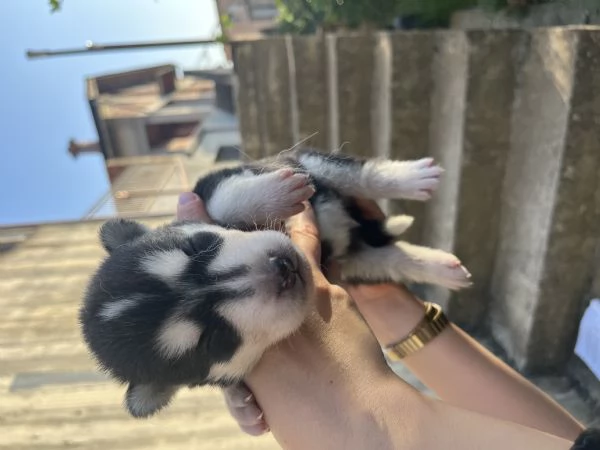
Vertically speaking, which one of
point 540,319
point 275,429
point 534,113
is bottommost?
Result: point 540,319

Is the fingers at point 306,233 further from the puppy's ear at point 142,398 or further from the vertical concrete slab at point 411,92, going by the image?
the vertical concrete slab at point 411,92

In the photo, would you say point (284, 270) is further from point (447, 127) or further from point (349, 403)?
point (447, 127)

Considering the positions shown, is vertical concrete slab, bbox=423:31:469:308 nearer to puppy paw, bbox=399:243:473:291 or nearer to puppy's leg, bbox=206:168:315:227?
puppy paw, bbox=399:243:473:291

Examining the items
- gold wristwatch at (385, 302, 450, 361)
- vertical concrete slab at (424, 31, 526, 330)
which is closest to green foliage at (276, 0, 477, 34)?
vertical concrete slab at (424, 31, 526, 330)

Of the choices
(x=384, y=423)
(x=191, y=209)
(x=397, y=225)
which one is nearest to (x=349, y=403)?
(x=384, y=423)

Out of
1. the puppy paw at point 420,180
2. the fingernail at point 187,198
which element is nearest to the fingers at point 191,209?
the fingernail at point 187,198

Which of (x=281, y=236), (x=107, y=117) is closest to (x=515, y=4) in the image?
(x=281, y=236)

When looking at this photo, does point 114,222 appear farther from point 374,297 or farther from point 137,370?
point 374,297
